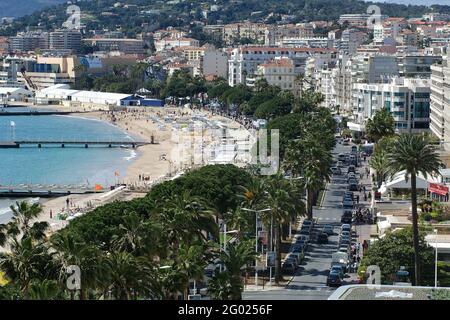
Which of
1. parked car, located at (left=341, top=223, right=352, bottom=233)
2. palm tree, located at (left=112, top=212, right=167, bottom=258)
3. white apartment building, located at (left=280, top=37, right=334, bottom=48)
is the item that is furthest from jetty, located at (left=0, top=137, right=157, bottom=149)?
white apartment building, located at (left=280, top=37, right=334, bottom=48)

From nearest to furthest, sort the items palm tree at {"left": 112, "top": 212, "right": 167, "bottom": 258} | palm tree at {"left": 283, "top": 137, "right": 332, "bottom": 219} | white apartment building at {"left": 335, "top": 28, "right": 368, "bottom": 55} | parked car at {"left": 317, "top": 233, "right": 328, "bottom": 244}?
1. palm tree at {"left": 112, "top": 212, "right": 167, "bottom": 258}
2. parked car at {"left": 317, "top": 233, "right": 328, "bottom": 244}
3. palm tree at {"left": 283, "top": 137, "right": 332, "bottom": 219}
4. white apartment building at {"left": 335, "top": 28, "right": 368, "bottom": 55}

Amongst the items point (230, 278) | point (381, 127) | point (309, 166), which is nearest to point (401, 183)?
point (309, 166)

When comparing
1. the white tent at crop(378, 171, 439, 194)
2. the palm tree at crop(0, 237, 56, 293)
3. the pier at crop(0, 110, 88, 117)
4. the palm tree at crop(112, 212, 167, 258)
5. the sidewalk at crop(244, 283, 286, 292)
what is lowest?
the pier at crop(0, 110, 88, 117)

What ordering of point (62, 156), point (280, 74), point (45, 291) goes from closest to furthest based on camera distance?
point (45, 291), point (62, 156), point (280, 74)

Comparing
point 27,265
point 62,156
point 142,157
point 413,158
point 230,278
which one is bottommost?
point 62,156

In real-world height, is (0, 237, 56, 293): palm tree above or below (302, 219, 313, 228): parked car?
above

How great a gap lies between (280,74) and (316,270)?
3254 inches

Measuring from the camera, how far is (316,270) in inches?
1111

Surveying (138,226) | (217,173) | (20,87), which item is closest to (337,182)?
(217,173)

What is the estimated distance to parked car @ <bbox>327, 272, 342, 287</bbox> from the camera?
2541 centimetres

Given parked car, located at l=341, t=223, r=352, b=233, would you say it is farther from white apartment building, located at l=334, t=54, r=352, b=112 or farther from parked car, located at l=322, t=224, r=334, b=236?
white apartment building, located at l=334, t=54, r=352, b=112

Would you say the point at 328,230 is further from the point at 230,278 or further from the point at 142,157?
the point at 142,157

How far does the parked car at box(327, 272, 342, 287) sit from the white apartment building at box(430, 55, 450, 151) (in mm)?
21540

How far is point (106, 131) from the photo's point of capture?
97.4 metres
